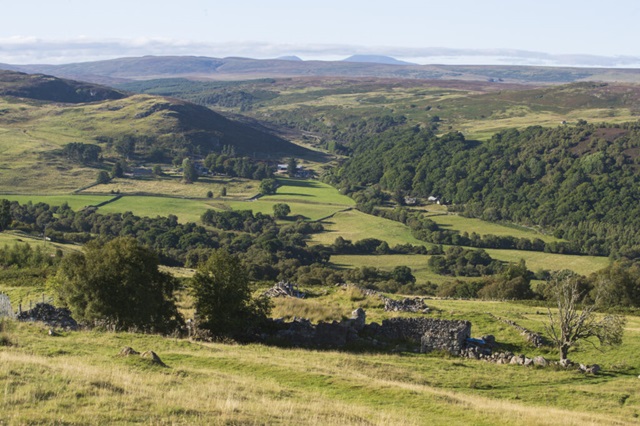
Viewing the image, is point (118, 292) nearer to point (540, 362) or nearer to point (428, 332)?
point (428, 332)

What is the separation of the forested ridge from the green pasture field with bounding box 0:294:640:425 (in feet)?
342

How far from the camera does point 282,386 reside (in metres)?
23.5

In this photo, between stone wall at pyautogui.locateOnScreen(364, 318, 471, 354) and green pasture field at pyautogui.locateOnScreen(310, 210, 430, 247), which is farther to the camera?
green pasture field at pyautogui.locateOnScreen(310, 210, 430, 247)

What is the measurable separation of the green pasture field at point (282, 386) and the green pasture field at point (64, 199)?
114420 millimetres

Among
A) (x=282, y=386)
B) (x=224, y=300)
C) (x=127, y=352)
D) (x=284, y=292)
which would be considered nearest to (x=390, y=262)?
(x=284, y=292)

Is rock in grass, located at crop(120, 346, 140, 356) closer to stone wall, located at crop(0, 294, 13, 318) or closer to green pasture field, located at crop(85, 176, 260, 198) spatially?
stone wall, located at crop(0, 294, 13, 318)

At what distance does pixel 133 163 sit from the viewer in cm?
19262

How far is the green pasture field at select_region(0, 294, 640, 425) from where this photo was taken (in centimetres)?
1822

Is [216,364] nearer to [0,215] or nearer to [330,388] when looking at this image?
[330,388]

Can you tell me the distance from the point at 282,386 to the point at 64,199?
12875 cm

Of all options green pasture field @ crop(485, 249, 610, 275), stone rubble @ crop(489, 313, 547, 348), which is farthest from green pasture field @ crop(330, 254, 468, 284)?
stone rubble @ crop(489, 313, 547, 348)

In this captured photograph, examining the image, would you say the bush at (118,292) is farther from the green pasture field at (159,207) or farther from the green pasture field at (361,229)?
the green pasture field at (159,207)

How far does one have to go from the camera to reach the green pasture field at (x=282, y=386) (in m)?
18.2

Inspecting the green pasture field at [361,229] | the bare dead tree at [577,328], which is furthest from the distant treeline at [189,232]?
the bare dead tree at [577,328]
